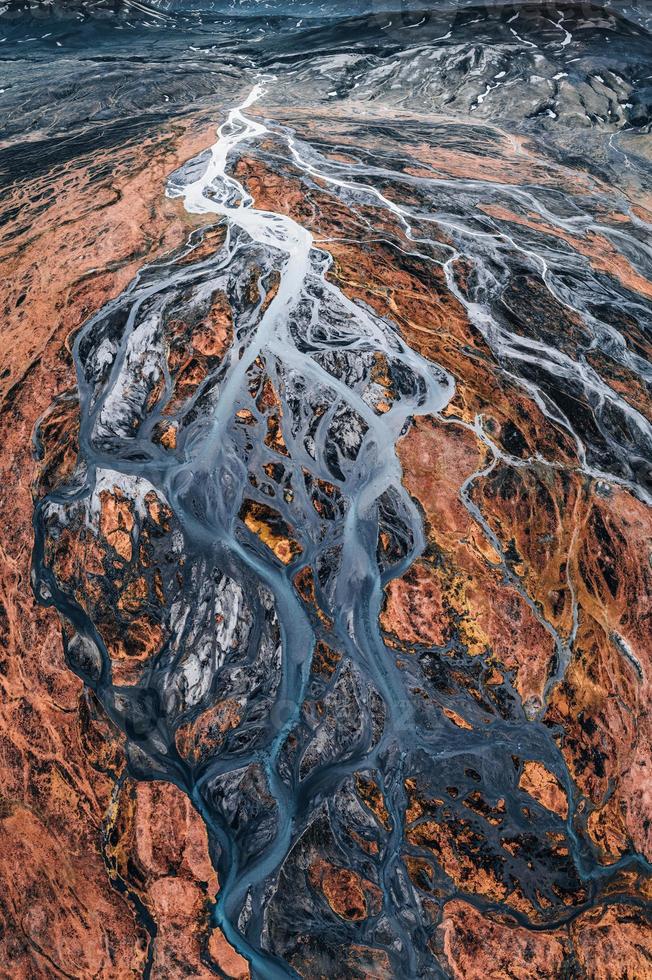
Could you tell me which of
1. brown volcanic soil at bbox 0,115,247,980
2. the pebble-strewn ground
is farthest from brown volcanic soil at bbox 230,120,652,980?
brown volcanic soil at bbox 0,115,247,980

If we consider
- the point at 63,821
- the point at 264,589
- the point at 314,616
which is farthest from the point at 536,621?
the point at 63,821

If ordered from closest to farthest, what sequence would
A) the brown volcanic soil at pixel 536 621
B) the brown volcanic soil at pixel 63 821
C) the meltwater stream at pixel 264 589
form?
the brown volcanic soil at pixel 536 621 < the brown volcanic soil at pixel 63 821 < the meltwater stream at pixel 264 589

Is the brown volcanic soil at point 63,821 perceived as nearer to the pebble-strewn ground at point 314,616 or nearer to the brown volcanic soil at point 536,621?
the pebble-strewn ground at point 314,616

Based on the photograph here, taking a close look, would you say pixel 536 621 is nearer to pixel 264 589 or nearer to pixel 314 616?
pixel 314 616

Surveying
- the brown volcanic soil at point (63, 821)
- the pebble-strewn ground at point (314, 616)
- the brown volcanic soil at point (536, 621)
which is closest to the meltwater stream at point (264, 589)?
the pebble-strewn ground at point (314, 616)

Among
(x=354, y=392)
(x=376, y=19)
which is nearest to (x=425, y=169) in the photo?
(x=354, y=392)
